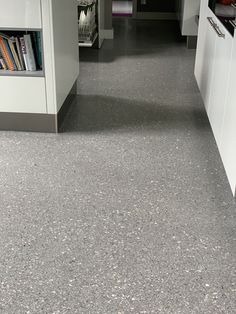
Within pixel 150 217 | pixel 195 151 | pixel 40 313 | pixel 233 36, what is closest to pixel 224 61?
pixel 233 36

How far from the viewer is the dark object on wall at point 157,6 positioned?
304 inches

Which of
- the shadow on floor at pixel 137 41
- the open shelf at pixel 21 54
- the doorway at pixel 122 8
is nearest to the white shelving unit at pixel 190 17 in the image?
the shadow on floor at pixel 137 41

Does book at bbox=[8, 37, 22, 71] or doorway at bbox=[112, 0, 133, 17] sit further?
doorway at bbox=[112, 0, 133, 17]

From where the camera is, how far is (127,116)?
12.0ft

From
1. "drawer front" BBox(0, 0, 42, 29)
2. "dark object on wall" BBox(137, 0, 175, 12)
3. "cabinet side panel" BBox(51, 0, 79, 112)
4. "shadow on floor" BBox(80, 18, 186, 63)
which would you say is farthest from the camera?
"dark object on wall" BBox(137, 0, 175, 12)

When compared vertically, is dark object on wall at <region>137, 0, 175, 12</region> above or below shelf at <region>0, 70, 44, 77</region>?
below

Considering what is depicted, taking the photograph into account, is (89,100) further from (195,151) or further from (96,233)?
(96,233)

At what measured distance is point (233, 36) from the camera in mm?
2434

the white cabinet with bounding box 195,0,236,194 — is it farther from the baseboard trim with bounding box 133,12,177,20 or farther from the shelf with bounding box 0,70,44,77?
the baseboard trim with bounding box 133,12,177,20

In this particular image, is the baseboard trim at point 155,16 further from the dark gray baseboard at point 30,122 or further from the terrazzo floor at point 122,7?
the dark gray baseboard at point 30,122

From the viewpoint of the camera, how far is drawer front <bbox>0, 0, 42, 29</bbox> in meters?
2.91

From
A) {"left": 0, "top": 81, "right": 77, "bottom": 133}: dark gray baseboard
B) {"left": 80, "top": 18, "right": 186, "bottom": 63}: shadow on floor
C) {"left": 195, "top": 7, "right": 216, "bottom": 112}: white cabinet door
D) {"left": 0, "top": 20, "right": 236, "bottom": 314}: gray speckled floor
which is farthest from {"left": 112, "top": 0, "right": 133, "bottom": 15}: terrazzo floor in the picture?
{"left": 0, "top": 81, "right": 77, "bottom": 133}: dark gray baseboard

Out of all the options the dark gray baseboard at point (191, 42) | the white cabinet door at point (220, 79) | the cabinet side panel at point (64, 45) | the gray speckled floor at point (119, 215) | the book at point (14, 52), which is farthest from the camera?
the dark gray baseboard at point (191, 42)

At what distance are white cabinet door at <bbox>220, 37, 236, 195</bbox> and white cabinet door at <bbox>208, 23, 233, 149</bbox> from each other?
0.12 m
